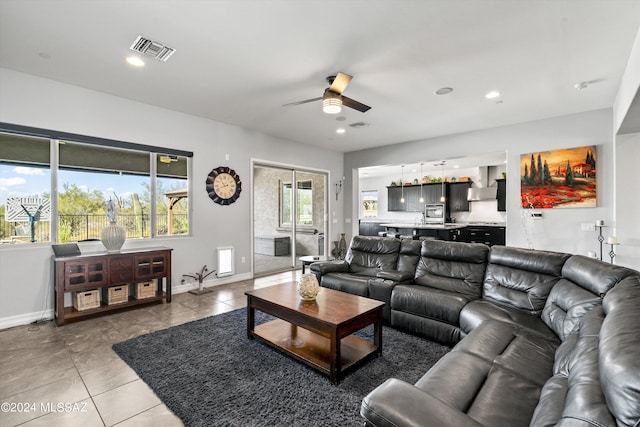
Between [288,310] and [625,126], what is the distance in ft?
15.8

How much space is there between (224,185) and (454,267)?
3959 mm

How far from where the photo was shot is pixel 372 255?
14.1 ft

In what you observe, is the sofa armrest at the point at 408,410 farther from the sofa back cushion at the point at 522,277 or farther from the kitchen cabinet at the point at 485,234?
the kitchen cabinet at the point at 485,234

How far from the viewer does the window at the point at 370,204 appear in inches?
485

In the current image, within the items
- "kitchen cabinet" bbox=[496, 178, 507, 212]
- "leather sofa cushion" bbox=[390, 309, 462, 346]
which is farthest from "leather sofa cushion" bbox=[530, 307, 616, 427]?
"kitchen cabinet" bbox=[496, 178, 507, 212]

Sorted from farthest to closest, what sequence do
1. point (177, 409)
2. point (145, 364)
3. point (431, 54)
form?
point (431, 54) → point (145, 364) → point (177, 409)

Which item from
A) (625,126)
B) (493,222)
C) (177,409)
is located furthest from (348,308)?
(493,222)

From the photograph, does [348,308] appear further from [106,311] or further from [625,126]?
[625,126]

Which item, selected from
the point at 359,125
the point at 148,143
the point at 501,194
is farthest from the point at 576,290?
the point at 501,194

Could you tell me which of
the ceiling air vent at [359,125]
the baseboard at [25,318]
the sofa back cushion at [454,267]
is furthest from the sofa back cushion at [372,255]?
the baseboard at [25,318]

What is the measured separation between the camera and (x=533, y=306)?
268 cm

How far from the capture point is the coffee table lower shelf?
2406 millimetres

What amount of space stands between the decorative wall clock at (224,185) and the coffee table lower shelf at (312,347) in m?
2.94

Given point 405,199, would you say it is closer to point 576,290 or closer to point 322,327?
point 576,290
